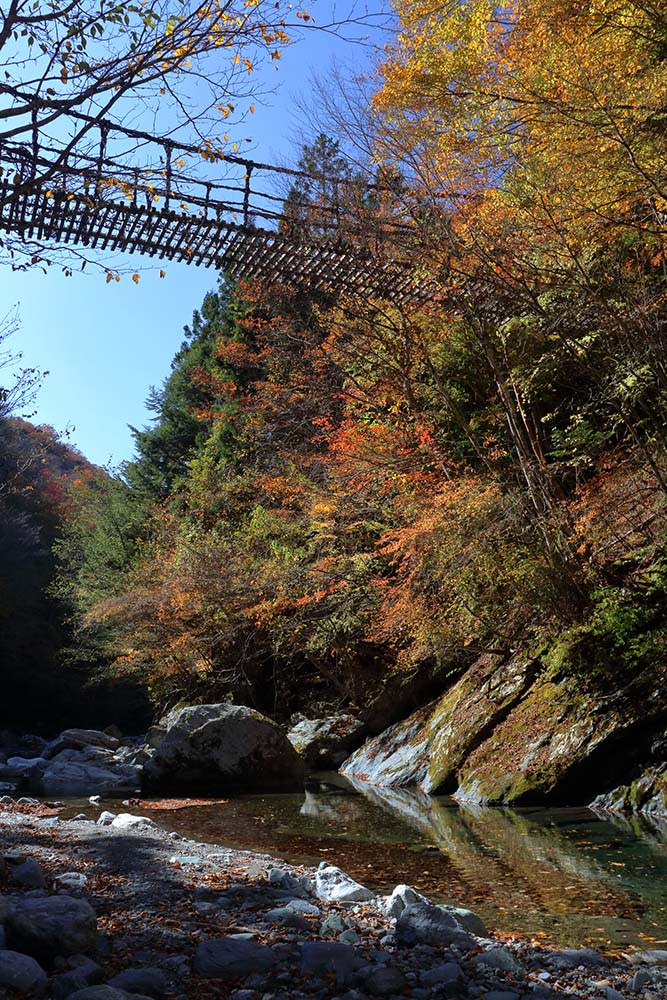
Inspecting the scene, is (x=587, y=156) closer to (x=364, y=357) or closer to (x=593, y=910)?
(x=593, y=910)

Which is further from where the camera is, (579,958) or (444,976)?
(579,958)

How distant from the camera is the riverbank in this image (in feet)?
10.4

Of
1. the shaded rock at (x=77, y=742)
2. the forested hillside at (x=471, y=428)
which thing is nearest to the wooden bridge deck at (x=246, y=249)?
the forested hillside at (x=471, y=428)

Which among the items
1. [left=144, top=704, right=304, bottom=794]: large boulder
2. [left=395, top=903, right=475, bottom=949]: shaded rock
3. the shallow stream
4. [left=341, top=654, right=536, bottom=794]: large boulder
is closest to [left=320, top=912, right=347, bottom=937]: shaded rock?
[left=395, top=903, right=475, bottom=949]: shaded rock

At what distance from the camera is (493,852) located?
22.0ft

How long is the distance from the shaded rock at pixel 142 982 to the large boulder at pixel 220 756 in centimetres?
849

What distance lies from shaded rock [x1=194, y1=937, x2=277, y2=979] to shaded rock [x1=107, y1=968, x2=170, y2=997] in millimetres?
203

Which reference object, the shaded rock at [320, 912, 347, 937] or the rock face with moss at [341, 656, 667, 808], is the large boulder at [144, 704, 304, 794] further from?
the shaded rock at [320, 912, 347, 937]

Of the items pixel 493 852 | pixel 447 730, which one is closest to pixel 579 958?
pixel 493 852

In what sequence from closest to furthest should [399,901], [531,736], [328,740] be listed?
[399,901] < [531,736] < [328,740]

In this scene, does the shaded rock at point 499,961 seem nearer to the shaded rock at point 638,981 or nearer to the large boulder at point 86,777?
the shaded rock at point 638,981

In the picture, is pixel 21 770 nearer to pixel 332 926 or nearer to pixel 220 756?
pixel 220 756

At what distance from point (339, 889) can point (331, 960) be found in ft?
5.15

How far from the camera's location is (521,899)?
5266 mm
